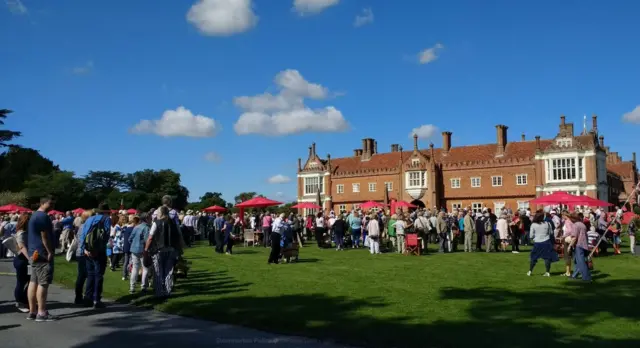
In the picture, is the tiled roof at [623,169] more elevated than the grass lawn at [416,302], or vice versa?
the tiled roof at [623,169]

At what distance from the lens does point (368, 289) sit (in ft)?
37.3

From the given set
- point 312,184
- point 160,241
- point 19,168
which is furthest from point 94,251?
point 19,168

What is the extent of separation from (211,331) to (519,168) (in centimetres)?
5100

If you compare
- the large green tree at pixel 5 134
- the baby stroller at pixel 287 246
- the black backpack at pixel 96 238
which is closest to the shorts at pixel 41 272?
the black backpack at pixel 96 238

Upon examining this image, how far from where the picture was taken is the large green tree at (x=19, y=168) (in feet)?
187

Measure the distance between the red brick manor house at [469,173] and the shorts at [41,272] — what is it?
163ft

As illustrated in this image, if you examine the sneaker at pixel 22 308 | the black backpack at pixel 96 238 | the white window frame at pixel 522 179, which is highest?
the white window frame at pixel 522 179

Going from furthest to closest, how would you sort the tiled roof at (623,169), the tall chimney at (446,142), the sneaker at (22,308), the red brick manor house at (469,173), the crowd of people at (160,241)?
1. the tiled roof at (623,169)
2. the tall chimney at (446,142)
3. the red brick manor house at (469,173)
4. the sneaker at (22,308)
5. the crowd of people at (160,241)

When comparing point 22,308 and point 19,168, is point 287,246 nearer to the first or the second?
point 22,308

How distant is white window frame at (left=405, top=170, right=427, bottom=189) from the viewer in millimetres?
59594

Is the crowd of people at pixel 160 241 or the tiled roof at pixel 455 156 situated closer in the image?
the crowd of people at pixel 160 241

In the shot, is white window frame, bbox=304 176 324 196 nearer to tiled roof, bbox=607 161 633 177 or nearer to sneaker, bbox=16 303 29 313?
tiled roof, bbox=607 161 633 177

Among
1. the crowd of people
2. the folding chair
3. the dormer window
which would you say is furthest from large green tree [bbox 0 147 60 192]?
the dormer window

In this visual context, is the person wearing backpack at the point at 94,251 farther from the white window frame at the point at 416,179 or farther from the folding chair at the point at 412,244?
the white window frame at the point at 416,179
